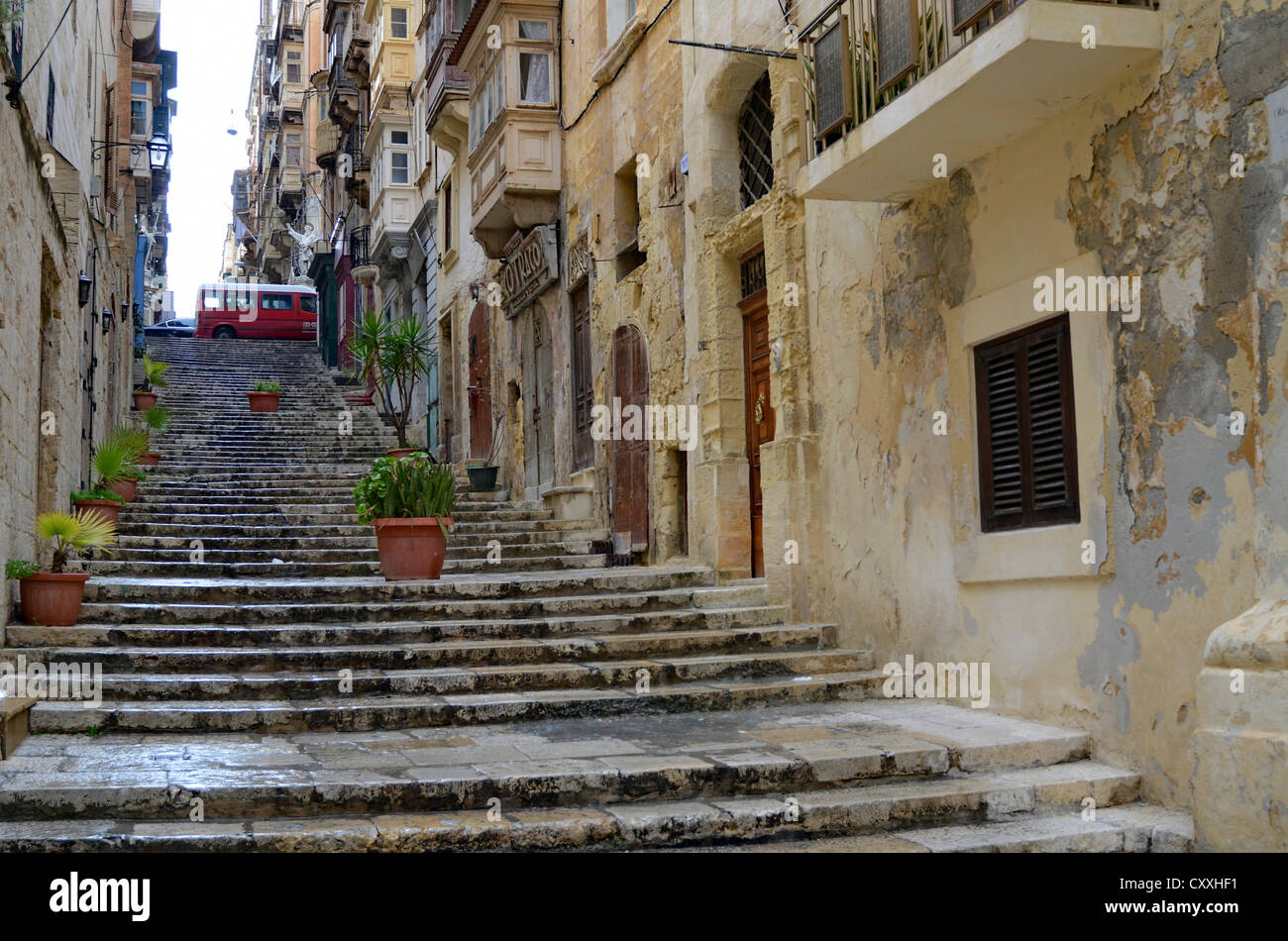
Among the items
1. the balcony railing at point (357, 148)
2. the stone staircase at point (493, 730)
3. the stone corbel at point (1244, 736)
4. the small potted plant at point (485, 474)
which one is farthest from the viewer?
the balcony railing at point (357, 148)

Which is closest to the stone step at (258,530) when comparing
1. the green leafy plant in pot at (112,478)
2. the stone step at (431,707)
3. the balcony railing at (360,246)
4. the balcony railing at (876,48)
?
the green leafy plant in pot at (112,478)

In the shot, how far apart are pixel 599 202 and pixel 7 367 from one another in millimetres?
7528

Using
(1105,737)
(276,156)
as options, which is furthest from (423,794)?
(276,156)

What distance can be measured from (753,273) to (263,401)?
570 inches

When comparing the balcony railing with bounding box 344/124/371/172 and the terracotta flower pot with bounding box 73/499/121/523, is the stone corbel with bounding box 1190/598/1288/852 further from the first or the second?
the balcony railing with bounding box 344/124/371/172

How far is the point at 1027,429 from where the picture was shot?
6719 millimetres

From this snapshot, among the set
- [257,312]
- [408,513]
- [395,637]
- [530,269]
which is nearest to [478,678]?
[395,637]

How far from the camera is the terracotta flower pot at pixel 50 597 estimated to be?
7.84 m

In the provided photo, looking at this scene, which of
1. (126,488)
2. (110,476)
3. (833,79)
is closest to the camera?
(833,79)

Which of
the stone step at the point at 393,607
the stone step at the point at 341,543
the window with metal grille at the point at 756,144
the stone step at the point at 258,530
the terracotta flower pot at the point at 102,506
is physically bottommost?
the stone step at the point at 393,607

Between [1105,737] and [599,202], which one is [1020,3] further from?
[599,202]

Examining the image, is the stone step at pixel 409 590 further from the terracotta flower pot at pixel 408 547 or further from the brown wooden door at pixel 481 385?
the brown wooden door at pixel 481 385

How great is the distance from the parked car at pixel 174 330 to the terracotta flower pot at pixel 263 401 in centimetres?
1449

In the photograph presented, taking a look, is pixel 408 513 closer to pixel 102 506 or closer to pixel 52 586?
pixel 102 506
